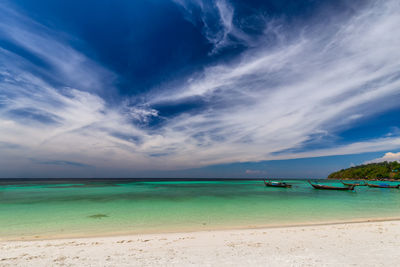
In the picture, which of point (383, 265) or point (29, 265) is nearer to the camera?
point (383, 265)

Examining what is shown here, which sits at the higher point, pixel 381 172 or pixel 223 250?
pixel 223 250

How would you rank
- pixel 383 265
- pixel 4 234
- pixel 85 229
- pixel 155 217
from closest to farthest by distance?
pixel 383 265 → pixel 4 234 → pixel 85 229 → pixel 155 217

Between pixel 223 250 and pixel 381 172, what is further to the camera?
pixel 381 172

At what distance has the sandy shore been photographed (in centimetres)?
519

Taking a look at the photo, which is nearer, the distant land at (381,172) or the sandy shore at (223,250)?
the sandy shore at (223,250)

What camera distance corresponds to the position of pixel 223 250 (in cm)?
616

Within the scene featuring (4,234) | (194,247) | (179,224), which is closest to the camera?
(194,247)

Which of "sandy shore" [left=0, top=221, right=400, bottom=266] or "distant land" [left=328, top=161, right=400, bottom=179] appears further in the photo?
"distant land" [left=328, top=161, right=400, bottom=179]

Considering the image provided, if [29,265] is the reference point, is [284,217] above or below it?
below

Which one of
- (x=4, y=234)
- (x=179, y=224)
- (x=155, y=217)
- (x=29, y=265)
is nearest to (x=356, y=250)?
(x=179, y=224)

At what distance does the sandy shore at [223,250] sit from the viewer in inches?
204

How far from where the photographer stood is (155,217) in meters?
12.7

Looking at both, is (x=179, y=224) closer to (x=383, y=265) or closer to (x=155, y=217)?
(x=155, y=217)

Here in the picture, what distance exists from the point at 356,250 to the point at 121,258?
7528 millimetres
